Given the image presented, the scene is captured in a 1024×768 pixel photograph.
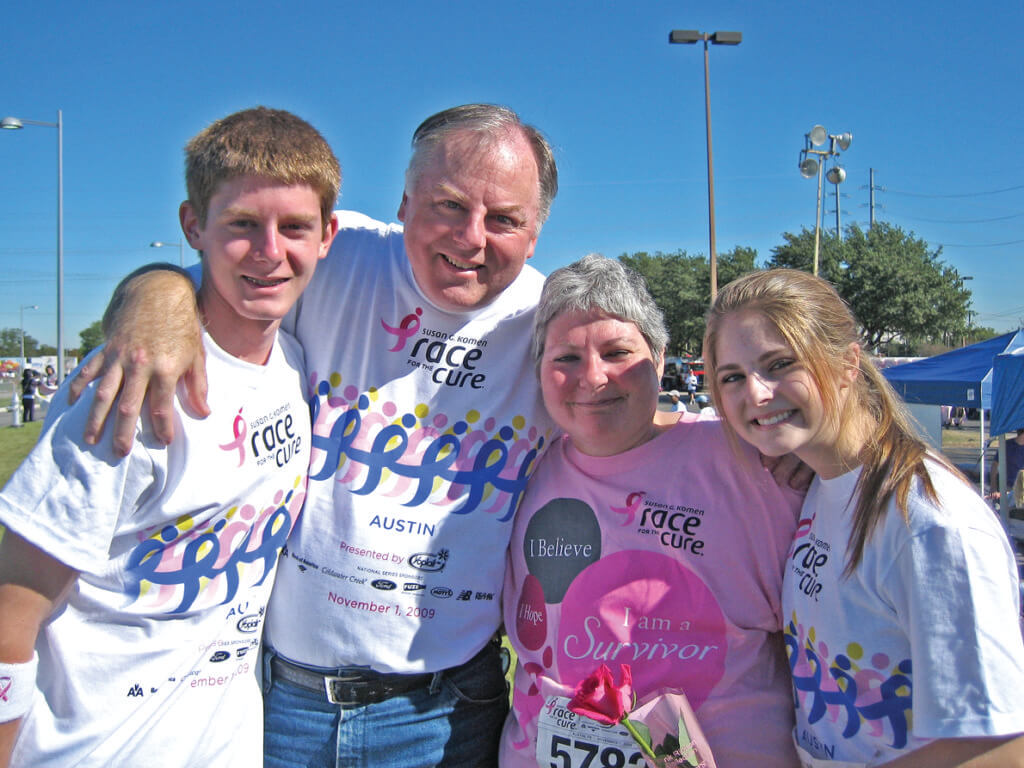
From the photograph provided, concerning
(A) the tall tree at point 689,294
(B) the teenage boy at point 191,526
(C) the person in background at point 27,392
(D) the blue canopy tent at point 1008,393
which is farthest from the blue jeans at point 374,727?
(A) the tall tree at point 689,294

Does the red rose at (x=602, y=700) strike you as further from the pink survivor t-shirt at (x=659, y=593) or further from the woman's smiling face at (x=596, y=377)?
the woman's smiling face at (x=596, y=377)

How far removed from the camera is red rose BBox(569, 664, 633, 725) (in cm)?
185

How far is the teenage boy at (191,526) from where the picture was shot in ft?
5.11

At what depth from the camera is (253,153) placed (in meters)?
1.87

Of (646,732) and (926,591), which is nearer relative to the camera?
(926,591)

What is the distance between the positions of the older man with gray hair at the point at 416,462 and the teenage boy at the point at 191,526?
0.13 meters

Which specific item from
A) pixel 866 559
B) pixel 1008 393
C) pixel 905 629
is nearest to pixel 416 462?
pixel 866 559

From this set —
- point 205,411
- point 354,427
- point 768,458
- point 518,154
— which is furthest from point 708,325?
point 205,411

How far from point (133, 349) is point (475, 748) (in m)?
1.60

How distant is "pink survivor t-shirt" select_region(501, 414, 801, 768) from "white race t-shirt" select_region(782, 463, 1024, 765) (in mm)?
134

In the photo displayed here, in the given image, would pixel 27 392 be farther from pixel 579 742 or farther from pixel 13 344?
pixel 13 344

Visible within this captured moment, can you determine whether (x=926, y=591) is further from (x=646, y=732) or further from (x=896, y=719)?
(x=646, y=732)

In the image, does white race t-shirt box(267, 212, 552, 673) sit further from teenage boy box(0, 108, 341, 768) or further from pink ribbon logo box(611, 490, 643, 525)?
pink ribbon logo box(611, 490, 643, 525)

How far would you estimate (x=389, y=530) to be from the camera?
2145 mm
